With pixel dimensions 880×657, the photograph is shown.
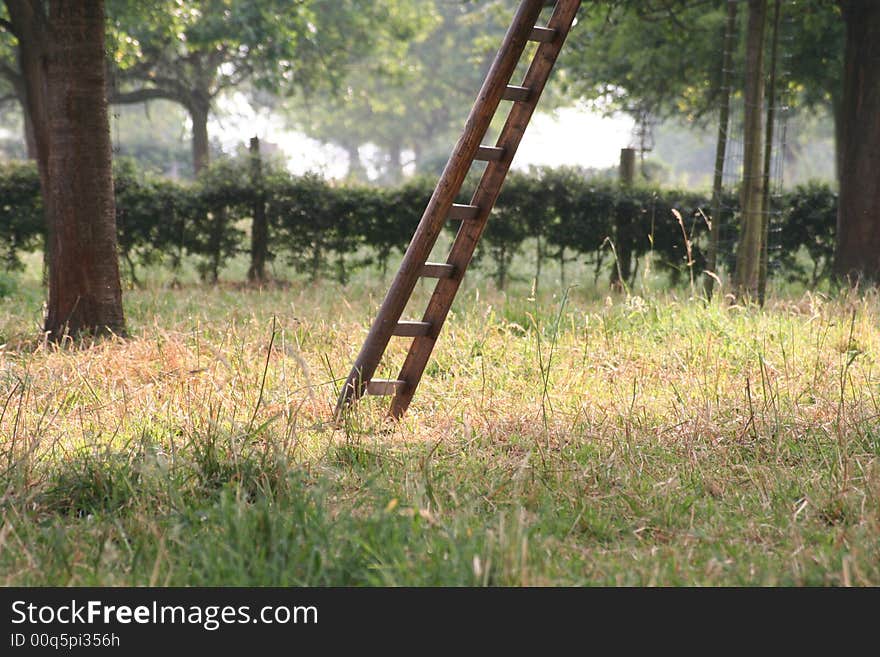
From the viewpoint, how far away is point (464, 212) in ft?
17.9

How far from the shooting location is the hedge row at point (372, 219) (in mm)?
13406

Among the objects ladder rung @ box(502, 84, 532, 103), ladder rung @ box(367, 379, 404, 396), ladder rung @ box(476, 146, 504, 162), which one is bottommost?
ladder rung @ box(367, 379, 404, 396)

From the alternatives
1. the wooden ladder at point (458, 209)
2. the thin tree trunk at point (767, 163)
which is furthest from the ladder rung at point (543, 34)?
the thin tree trunk at point (767, 163)

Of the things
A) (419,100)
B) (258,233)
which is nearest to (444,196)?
(258,233)

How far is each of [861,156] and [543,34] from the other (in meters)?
8.06

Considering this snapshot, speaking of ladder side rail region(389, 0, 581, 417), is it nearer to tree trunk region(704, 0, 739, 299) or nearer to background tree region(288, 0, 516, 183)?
tree trunk region(704, 0, 739, 299)

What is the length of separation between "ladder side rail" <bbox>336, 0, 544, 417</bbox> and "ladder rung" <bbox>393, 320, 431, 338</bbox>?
0.19 feet

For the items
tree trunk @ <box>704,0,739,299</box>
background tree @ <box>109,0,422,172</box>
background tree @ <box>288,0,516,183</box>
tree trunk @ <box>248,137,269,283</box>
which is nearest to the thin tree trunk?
tree trunk @ <box>704,0,739,299</box>

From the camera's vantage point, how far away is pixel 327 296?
37.0ft

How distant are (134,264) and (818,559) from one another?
11.9 m

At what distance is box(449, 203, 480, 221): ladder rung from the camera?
5.40 m

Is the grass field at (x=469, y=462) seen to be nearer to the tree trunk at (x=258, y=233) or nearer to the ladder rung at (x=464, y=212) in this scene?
the ladder rung at (x=464, y=212)

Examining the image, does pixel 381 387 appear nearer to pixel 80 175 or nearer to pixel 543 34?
pixel 543 34

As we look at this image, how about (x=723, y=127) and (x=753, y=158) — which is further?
(x=723, y=127)
